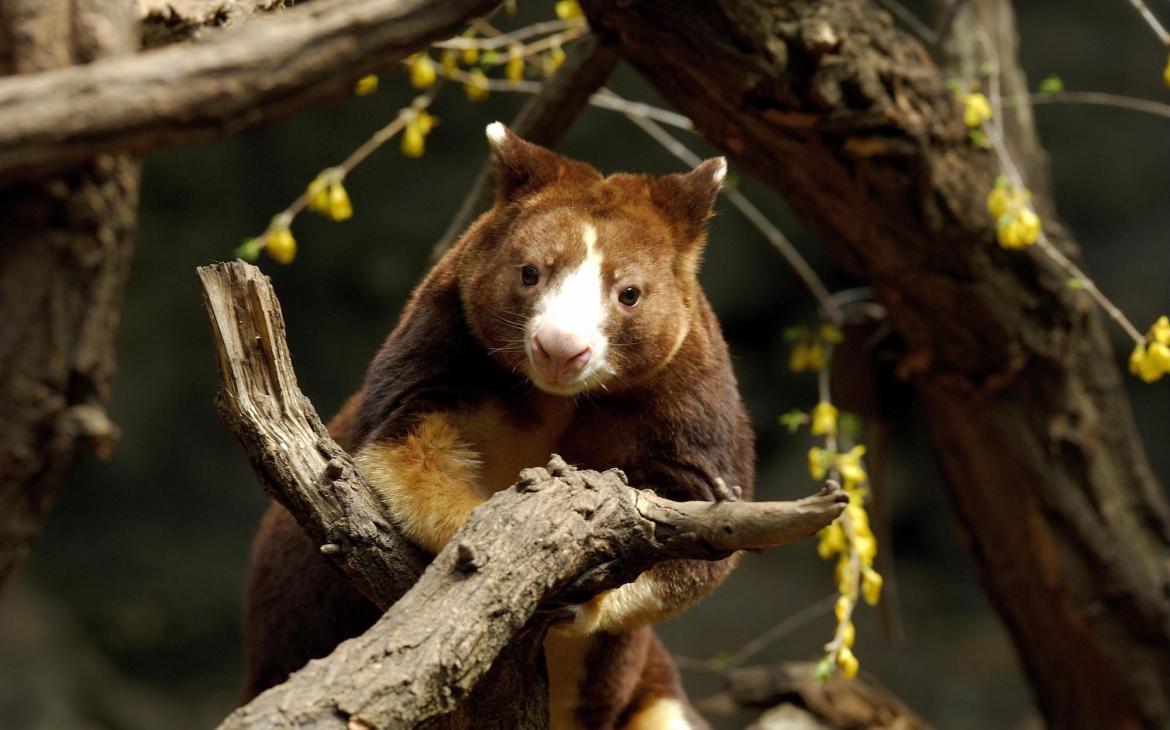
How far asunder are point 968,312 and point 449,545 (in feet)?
8.45

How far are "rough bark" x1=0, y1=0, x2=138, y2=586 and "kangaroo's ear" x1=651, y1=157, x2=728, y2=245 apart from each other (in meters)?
1.27

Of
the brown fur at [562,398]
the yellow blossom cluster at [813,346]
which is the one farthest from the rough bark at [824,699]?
the brown fur at [562,398]

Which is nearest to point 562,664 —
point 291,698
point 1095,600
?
point 291,698

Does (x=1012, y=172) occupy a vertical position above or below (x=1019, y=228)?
above

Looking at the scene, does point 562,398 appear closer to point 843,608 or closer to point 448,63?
point 843,608

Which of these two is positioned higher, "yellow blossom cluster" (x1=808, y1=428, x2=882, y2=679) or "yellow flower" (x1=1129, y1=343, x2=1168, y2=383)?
"yellow flower" (x1=1129, y1=343, x2=1168, y2=383)

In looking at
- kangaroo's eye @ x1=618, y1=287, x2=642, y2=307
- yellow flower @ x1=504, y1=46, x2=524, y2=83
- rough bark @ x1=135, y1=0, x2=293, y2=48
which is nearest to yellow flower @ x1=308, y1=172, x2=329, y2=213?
yellow flower @ x1=504, y1=46, x2=524, y2=83

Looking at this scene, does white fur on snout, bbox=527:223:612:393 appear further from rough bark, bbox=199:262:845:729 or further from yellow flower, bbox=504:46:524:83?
yellow flower, bbox=504:46:524:83

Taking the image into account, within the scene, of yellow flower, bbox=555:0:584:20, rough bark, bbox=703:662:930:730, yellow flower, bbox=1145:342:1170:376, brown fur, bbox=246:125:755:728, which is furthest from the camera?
rough bark, bbox=703:662:930:730

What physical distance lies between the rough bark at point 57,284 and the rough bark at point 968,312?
54.0 inches

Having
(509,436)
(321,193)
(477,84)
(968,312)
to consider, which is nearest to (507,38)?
(477,84)

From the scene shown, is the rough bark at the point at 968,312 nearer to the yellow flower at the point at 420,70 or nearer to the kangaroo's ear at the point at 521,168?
the kangaroo's ear at the point at 521,168

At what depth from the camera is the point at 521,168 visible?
296cm

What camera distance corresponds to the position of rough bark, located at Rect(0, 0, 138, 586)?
Result: 2697mm
